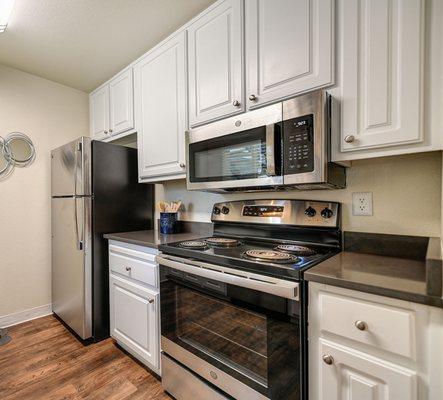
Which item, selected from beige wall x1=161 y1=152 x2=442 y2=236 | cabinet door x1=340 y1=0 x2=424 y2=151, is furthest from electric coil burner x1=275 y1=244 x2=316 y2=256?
cabinet door x1=340 y1=0 x2=424 y2=151

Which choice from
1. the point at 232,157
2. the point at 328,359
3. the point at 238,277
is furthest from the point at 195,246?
the point at 328,359

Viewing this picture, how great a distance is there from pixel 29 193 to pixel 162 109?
5.43 feet

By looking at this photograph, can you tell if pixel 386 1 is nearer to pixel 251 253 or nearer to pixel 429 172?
pixel 429 172

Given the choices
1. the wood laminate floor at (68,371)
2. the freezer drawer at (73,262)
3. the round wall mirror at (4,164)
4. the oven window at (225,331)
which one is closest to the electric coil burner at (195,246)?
the oven window at (225,331)

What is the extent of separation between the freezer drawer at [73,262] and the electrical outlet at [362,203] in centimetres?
184

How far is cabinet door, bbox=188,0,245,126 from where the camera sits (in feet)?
4.86

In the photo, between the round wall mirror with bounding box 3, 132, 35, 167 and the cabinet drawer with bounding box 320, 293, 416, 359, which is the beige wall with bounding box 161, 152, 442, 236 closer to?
the cabinet drawer with bounding box 320, 293, 416, 359

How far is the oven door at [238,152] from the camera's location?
127 centimetres

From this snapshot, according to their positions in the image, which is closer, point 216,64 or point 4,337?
point 216,64

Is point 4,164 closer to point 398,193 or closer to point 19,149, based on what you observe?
point 19,149

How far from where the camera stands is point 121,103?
2340mm

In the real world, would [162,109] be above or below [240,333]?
above

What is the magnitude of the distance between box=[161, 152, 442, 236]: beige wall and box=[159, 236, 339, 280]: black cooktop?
0.25 metres

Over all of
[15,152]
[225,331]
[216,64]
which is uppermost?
[216,64]
